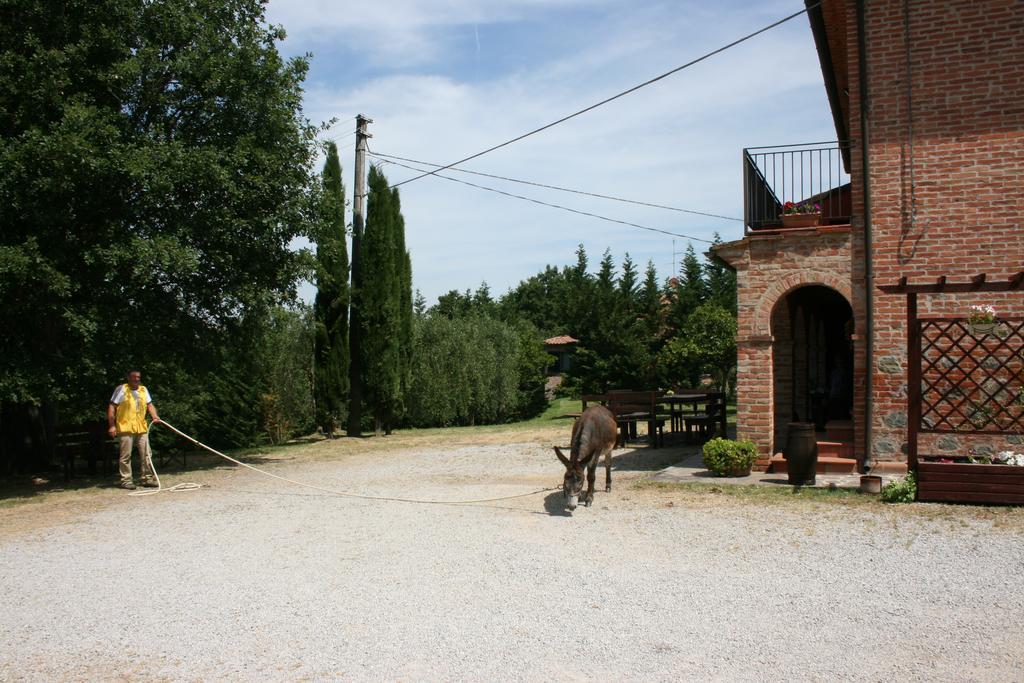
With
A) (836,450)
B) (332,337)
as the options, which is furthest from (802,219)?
(332,337)

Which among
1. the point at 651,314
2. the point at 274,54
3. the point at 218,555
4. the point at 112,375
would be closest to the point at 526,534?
the point at 218,555

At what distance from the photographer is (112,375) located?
13430 mm

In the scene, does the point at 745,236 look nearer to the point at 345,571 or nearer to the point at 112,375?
the point at 345,571

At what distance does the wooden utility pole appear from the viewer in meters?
22.1

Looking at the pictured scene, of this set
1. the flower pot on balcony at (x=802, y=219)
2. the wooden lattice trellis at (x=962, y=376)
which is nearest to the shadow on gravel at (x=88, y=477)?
the flower pot on balcony at (x=802, y=219)

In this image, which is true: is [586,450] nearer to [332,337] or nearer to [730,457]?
[730,457]

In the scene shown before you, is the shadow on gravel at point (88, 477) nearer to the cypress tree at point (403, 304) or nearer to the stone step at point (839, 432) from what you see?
the cypress tree at point (403, 304)

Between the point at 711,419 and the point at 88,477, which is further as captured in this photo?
the point at 711,419

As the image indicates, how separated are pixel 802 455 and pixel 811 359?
7.69 meters

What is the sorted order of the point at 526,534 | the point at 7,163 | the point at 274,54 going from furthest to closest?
the point at 274,54 < the point at 7,163 < the point at 526,534

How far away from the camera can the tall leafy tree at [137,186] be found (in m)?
12.2

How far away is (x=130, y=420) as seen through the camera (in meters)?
12.8

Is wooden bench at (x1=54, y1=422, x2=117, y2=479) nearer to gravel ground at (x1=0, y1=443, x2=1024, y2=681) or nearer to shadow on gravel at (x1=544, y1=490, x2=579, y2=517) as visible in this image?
gravel ground at (x1=0, y1=443, x2=1024, y2=681)

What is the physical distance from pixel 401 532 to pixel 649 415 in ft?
29.2
